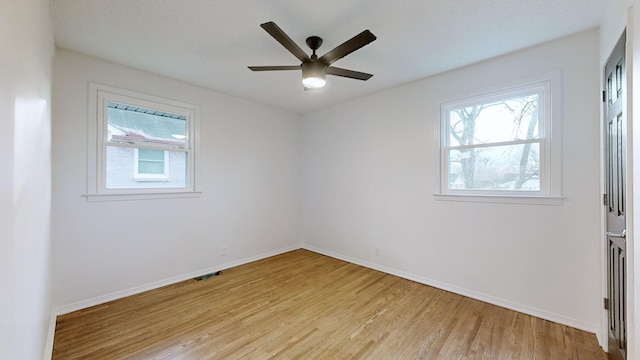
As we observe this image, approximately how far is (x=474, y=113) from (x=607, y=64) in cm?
111

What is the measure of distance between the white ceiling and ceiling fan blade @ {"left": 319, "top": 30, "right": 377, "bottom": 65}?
276 mm

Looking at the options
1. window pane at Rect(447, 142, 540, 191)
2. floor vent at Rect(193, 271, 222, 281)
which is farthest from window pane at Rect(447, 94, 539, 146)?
floor vent at Rect(193, 271, 222, 281)

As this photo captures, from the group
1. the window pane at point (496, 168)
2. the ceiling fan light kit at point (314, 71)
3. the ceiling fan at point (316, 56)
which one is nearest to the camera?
the ceiling fan at point (316, 56)

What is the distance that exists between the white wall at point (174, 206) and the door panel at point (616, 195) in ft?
12.7

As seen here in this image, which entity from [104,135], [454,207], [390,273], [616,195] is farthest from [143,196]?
[616,195]

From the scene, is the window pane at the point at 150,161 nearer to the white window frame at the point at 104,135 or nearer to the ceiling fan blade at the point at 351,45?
the white window frame at the point at 104,135

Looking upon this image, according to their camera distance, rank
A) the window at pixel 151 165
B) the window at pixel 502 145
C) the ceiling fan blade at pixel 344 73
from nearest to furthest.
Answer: the ceiling fan blade at pixel 344 73 < the window at pixel 502 145 < the window at pixel 151 165

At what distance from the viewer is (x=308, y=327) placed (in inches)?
92.0

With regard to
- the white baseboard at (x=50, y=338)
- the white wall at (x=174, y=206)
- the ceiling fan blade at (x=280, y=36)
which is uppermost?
the ceiling fan blade at (x=280, y=36)

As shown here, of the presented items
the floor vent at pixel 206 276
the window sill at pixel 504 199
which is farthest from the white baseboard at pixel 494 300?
the floor vent at pixel 206 276

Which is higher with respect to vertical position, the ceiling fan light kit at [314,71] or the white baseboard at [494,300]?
the ceiling fan light kit at [314,71]

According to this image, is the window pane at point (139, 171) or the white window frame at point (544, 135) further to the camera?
the window pane at point (139, 171)

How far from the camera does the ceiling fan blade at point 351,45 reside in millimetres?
1796

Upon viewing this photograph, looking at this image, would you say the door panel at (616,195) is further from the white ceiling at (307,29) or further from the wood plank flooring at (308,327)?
the white ceiling at (307,29)
